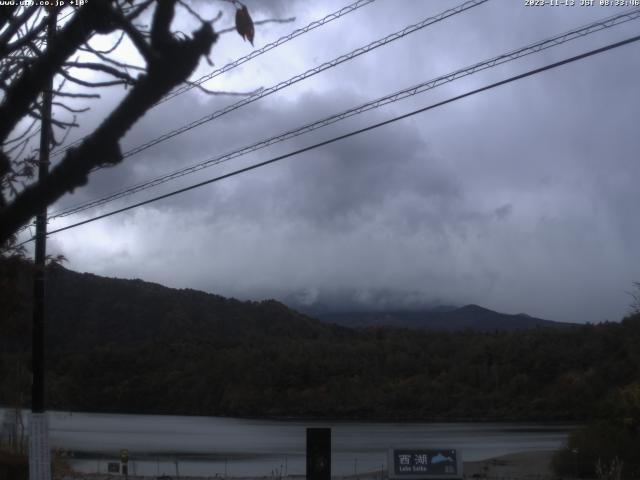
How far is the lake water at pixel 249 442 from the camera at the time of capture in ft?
104

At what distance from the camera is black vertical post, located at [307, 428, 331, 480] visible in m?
16.7

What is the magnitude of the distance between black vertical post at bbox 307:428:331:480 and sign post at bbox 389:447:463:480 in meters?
3.53

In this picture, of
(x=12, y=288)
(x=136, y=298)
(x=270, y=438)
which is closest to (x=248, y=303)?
(x=136, y=298)

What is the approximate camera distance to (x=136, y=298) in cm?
7331

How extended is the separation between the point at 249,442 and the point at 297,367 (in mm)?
27325

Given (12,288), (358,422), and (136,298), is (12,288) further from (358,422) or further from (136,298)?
(136,298)

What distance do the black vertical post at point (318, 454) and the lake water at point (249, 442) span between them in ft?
24.7

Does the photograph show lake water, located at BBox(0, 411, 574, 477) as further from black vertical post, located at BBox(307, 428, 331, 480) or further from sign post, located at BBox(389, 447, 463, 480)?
black vertical post, located at BBox(307, 428, 331, 480)

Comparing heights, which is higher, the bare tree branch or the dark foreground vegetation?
the bare tree branch

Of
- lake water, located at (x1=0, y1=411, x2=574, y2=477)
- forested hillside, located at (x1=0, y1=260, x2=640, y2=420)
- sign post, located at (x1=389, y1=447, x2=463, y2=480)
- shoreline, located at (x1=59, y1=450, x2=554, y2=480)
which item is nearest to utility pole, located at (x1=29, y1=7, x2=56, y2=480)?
shoreline, located at (x1=59, y1=450, x2=554, y2=480)

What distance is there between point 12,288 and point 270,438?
3186 cm

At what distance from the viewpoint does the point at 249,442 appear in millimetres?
42281

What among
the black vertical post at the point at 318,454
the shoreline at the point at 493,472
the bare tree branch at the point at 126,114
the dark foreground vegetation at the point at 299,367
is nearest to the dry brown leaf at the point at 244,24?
the bare tree branch at the point at 126,114

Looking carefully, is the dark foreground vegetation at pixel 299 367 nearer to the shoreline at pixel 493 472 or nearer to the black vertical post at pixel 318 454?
the shoreline at pixel 493 472
